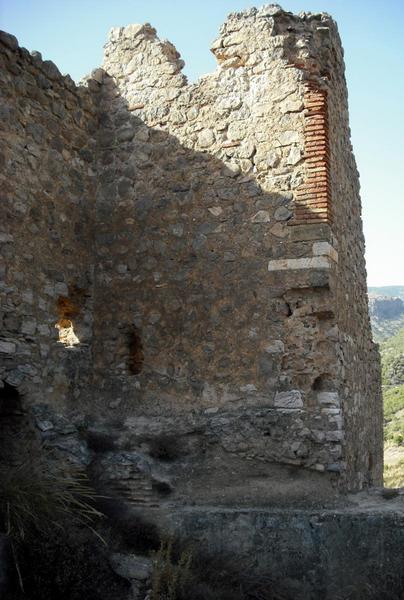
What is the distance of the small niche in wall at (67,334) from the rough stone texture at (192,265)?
0.02 metres

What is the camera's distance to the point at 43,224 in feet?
25.0

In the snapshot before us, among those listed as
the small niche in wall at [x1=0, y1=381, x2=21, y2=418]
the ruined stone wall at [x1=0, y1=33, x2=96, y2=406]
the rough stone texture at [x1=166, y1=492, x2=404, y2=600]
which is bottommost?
the rough stone texture at [x1=166, y1=492, x2=404, y2=600]

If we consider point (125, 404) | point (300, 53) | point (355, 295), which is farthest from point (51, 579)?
point (300, 53)

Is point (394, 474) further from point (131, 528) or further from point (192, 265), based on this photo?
point (131, 528)

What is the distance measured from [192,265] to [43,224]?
5.77ft

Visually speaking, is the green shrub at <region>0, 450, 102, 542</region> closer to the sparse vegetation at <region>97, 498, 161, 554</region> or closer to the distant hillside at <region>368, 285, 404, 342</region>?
the sparse vegetation at <region>97, 498, 161, 554</region>

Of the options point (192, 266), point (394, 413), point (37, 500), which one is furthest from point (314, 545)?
point (394, 413)

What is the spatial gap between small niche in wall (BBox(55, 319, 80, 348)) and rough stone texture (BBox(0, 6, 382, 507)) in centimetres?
2

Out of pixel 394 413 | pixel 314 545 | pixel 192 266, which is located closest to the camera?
pixel 314 545

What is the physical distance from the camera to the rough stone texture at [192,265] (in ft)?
23.4

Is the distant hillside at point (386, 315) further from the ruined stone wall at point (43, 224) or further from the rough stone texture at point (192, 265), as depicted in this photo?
the ruined stone wall at point (43, 224)

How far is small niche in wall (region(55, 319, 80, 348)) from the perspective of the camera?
26.4 ft

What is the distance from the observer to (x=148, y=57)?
8.60 meters

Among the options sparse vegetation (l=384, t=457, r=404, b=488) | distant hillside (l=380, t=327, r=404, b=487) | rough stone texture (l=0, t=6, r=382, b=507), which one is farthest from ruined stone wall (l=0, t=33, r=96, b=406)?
distant hillside (l=380, t=327, r=404, b=487)
